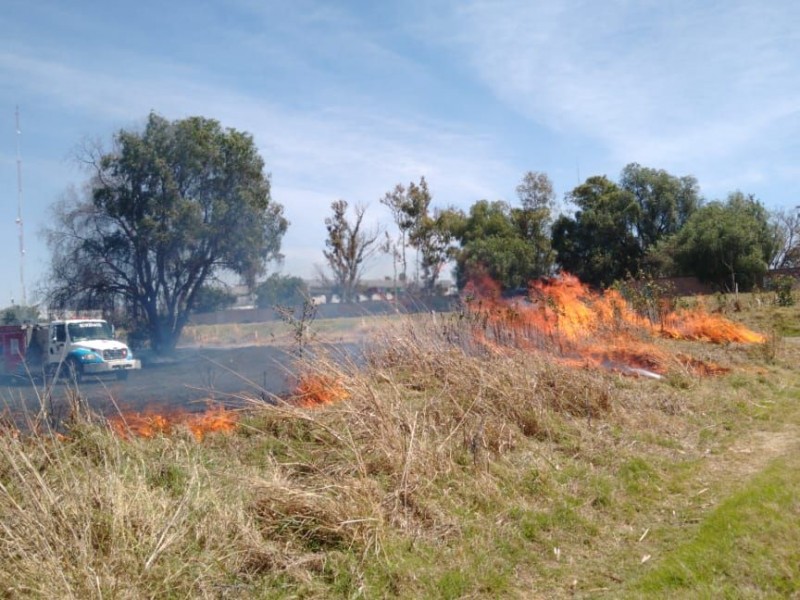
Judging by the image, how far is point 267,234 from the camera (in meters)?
30.5

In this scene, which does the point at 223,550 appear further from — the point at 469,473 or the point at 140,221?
the point at 140,221

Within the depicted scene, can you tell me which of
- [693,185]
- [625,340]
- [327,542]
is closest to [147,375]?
[625,340]

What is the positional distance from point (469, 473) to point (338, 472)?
141 cm

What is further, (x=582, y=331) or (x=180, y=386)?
(x=180, y=386)

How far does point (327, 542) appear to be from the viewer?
17.6 ft

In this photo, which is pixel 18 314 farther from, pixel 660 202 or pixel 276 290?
pixel 660 202

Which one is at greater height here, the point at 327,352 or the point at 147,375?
the point at 327,352

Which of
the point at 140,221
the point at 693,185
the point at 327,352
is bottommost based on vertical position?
the point at 327,352

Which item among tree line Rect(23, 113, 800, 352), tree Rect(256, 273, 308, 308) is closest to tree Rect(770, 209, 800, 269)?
tree line Rect(23, 113, 800, 352)

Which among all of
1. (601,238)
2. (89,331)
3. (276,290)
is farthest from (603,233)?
(89,331)

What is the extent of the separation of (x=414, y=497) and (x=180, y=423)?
124 inches

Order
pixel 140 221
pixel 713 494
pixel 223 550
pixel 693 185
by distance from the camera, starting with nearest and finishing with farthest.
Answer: pixel 223 550 → pixel 713 494 → pixel 140 221 → pixel 693 185

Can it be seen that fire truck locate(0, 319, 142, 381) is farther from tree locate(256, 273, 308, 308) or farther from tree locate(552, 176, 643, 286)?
tree locate(552, 176, 643, 286)

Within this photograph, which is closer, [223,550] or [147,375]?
[223,550]
